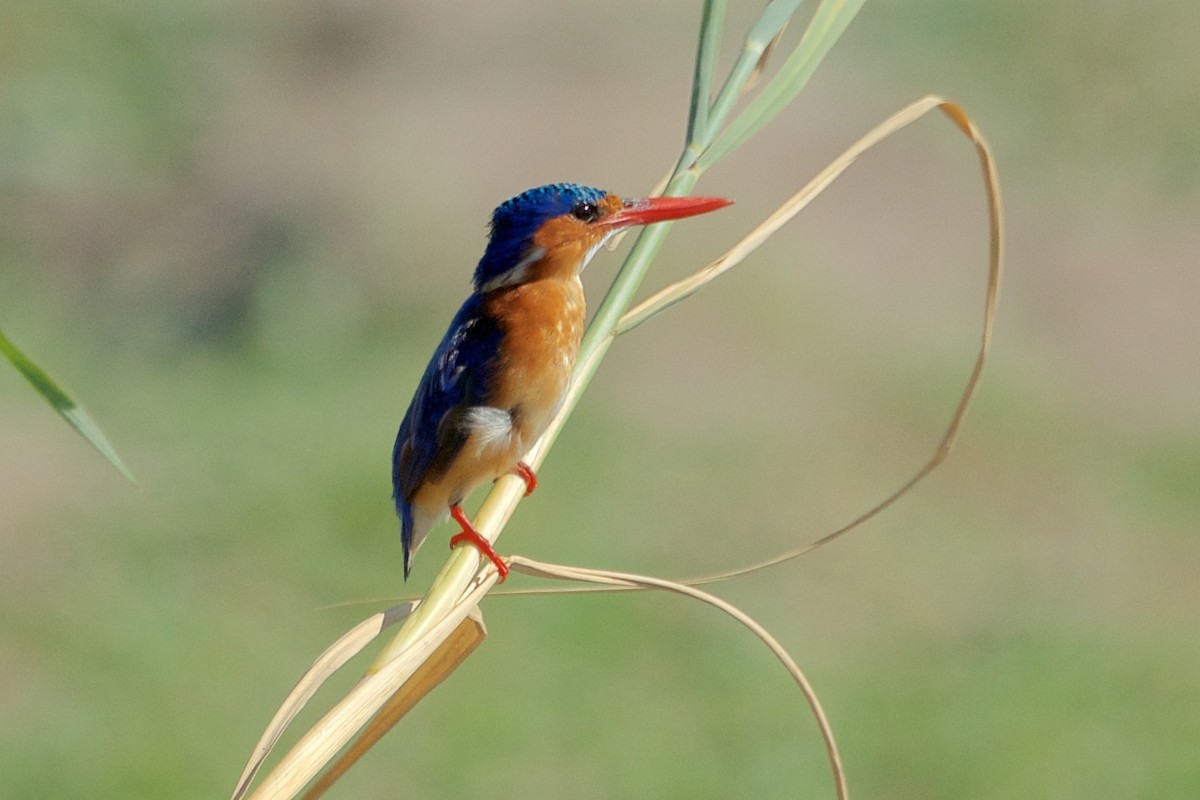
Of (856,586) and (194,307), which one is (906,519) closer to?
(856,586)

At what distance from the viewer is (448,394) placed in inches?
80.3

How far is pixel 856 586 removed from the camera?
4.83m

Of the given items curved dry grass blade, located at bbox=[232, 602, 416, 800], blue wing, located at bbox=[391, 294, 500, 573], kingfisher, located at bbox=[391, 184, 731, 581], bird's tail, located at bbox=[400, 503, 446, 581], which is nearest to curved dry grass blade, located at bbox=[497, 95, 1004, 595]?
curved dry grass blade, located at bbox=[232, 602, 416, 800]

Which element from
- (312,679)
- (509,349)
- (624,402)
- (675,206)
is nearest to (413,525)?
(509,349)

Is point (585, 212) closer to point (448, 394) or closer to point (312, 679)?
point (448, 394)

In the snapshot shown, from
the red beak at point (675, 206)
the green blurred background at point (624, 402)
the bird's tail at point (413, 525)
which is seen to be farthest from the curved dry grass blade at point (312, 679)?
the green blurred background at point (624, 402)

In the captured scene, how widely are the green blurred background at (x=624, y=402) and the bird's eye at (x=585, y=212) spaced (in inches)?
84.8

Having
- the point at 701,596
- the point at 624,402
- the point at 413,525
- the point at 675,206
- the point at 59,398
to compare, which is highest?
the point at 59,398

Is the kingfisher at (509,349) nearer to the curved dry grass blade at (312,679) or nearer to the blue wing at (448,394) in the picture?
the blue wing at (448,394)

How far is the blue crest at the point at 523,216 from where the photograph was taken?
1964 mm

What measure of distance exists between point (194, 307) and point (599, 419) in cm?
159

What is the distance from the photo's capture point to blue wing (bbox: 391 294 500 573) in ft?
6.54

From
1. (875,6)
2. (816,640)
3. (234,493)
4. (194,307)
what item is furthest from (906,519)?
(875,6)

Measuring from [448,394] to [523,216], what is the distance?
258mm
